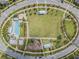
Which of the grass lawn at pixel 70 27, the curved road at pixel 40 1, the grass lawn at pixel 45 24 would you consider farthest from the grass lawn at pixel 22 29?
the grass lawn at pixel 70 27

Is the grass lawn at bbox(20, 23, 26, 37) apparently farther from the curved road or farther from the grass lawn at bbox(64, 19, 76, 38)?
the grass lawn at bbox(64, 19, 76, 38)

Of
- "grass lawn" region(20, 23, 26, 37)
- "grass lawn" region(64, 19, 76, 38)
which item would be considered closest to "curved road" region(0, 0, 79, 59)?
"grass lawn" region(64, 19, 76, 38)

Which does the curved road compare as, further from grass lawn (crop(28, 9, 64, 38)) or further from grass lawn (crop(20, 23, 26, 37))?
grass lawn (crop(20, 23, 26, 37))

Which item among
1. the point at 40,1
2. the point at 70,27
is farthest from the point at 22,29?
the point at 70,27

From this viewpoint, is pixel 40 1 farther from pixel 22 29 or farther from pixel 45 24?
pixel 22 29

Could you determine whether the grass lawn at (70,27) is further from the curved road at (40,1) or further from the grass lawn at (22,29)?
the grass lawn at (22,29)

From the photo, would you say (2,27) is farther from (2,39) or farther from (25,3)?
(25,3)

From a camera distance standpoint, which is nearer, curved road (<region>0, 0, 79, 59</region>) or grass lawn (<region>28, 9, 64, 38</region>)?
curved road (<region>0, 0, 79, 59</region>)

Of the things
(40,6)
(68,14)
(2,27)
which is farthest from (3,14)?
(68,14)

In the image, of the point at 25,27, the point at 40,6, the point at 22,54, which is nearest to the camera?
the point at 22,54

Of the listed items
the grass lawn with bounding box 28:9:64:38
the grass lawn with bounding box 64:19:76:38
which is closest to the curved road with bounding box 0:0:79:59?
the grass lawn with bounding box 64:19:76:38
